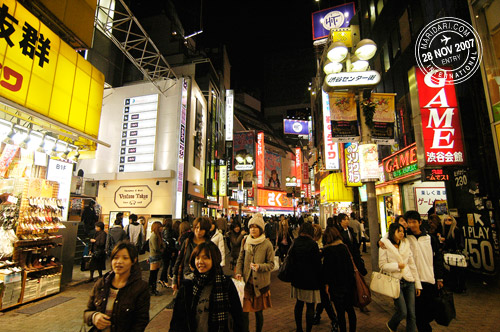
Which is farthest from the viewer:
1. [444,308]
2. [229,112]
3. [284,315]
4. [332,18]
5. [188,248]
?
[229,112]

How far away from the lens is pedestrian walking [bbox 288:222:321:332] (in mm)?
4207

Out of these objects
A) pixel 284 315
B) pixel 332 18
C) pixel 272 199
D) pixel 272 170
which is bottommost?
pixel 284 315

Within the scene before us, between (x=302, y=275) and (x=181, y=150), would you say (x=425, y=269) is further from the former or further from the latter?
(x=181, y=150)

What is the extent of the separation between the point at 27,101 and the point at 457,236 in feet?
36.0

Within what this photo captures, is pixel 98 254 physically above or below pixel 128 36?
below

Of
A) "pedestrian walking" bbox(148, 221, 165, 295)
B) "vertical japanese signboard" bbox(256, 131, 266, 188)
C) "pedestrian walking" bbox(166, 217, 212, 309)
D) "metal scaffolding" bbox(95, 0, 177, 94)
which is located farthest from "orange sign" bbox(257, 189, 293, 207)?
"pedestrian walking" bbox(166, 217, 212, 309)

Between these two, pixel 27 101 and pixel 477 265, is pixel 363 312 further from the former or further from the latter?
pixel 27 101

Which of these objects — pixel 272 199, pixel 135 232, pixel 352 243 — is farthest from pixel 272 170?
pixel 352 243

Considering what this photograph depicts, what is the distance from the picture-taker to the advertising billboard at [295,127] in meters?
36.6

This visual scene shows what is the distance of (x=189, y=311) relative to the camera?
2.55 metres

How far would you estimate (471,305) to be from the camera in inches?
234

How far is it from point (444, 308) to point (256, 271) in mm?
2770

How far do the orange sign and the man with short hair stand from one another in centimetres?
4212

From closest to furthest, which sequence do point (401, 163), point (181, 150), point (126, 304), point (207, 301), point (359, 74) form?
point (126, 304) → point (207, 301) → point (359, 74) → point (401, 163) → point (181, 150)
